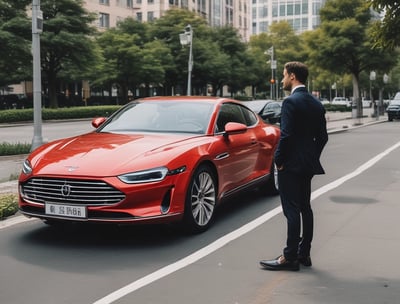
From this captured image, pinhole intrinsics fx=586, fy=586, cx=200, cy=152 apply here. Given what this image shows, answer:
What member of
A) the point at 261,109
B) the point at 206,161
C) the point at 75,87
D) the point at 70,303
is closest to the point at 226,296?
the point at 70,303

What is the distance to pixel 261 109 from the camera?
19172mm

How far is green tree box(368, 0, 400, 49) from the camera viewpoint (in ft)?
25.9

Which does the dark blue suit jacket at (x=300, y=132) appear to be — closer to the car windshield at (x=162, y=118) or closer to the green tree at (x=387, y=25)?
the car windshield at (x=162, y=118)

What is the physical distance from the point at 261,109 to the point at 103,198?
45.6 feet

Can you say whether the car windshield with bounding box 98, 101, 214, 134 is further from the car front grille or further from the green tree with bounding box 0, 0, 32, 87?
the green tree with bounding box 0, 0, 32, 87

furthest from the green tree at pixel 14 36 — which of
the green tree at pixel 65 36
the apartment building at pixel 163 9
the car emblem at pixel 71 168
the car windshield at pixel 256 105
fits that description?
the car emblem at pixel 71 168

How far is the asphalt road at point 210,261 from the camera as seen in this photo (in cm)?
459

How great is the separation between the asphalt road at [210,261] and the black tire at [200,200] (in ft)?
0.49

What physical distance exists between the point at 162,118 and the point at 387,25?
3413 mm

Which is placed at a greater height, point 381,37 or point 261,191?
point 381,37

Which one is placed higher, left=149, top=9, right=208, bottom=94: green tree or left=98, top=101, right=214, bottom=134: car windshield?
left=149, top=9, right=208, bottom=94: green tree

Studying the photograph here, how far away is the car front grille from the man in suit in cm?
162

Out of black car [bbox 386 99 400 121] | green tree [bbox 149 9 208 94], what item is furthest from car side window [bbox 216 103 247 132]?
green tree [bbox 149 9 208 94]

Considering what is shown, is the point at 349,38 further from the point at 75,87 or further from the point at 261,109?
the point at 75,87
